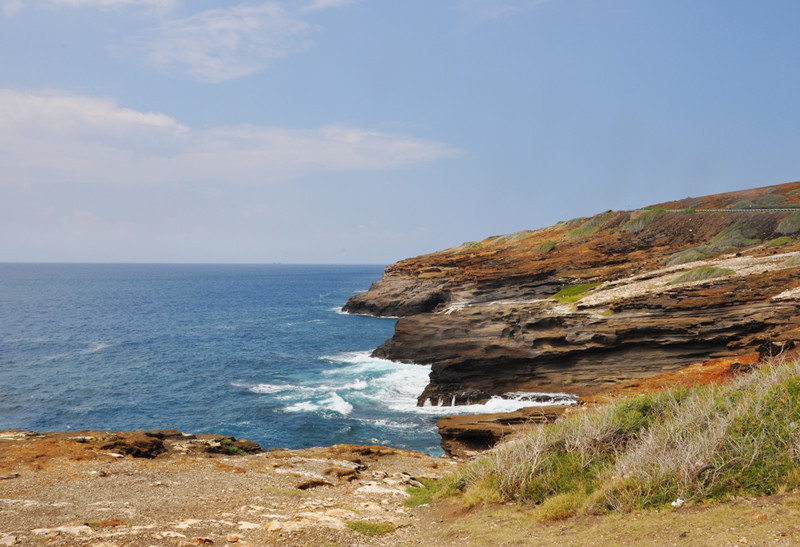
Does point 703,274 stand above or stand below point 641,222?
below

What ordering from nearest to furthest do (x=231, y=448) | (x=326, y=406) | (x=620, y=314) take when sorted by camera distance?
(x=231, y=448), (x=620, y=314), (x=326, y=406)

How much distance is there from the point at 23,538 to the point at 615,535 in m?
10.8

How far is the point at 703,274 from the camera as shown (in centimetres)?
3612

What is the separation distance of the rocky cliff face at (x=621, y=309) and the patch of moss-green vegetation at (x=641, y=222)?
0.19 m

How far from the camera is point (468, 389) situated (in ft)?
108

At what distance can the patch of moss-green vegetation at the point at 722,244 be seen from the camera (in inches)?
1788

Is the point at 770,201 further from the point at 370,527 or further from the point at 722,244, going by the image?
the point at 370,527

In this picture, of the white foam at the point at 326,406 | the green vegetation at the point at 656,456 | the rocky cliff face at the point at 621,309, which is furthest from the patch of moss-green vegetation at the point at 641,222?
the green vegetation at the point at 656,456

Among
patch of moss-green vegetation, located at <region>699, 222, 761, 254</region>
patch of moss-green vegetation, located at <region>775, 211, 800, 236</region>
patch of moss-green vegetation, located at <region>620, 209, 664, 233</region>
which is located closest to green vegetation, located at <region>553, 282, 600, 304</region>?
patch of moss-green vegetation, located at <region>699, 222, 761, 254</region>

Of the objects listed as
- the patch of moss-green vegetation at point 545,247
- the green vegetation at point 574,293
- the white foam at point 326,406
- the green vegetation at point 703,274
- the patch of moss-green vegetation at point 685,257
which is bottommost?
the white foam at point 326,406

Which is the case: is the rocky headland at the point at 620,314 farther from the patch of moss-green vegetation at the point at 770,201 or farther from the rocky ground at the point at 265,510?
A: the rocky ground at the point at 265,510

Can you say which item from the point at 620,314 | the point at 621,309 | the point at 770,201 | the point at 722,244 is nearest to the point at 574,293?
the point at 621,309

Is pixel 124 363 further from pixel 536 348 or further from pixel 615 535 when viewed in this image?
pixel 615 535

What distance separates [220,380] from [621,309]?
33.2 m
